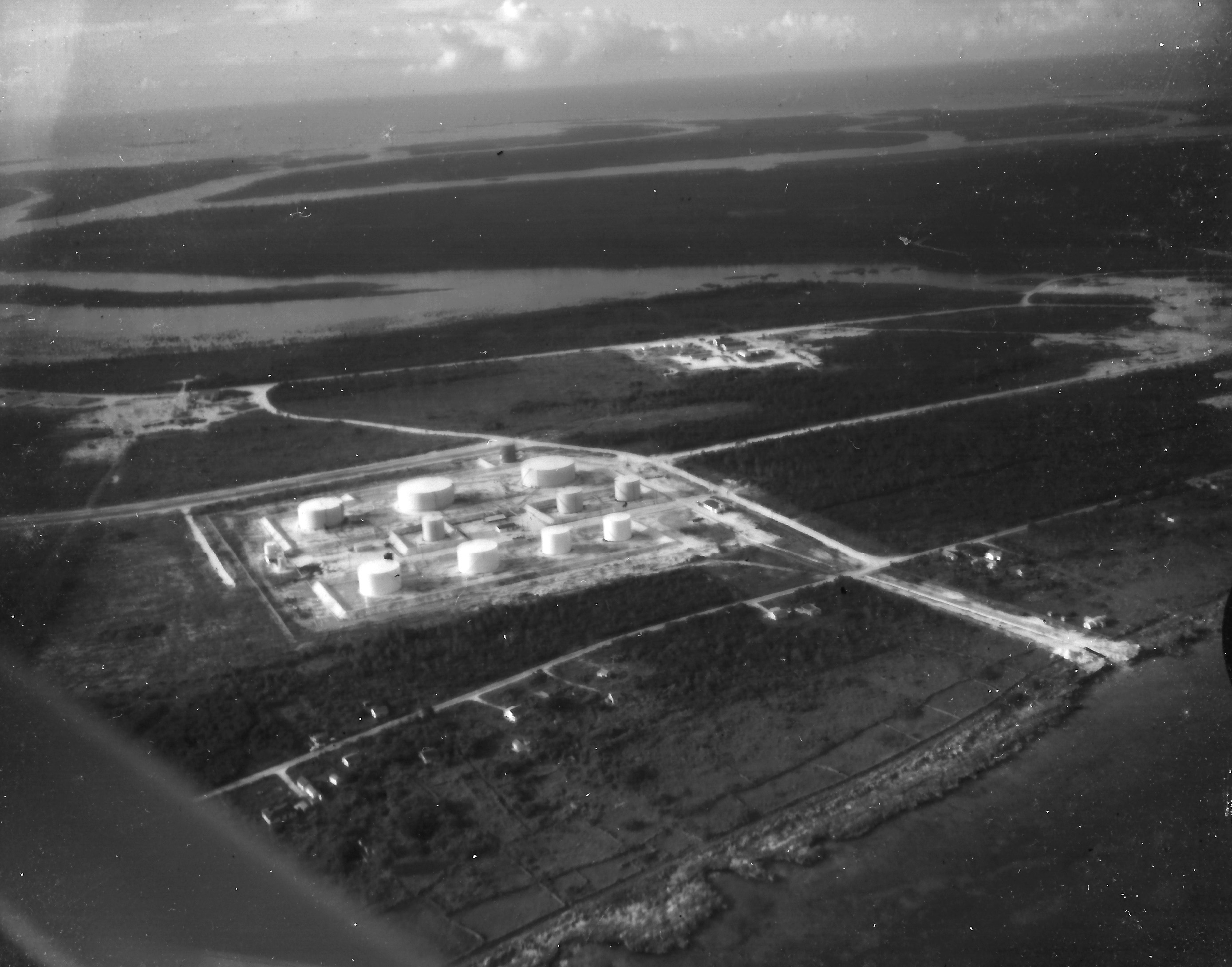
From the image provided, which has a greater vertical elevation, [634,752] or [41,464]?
[41,464]

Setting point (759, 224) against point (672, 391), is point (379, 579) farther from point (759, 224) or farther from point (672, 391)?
point (759, 224)

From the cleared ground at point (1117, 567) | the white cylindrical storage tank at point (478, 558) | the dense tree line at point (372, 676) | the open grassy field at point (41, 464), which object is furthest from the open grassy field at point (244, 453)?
the cleared ground at point (1117, 567)

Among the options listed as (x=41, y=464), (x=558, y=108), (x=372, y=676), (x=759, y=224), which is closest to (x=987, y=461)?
(x=372, y=676)

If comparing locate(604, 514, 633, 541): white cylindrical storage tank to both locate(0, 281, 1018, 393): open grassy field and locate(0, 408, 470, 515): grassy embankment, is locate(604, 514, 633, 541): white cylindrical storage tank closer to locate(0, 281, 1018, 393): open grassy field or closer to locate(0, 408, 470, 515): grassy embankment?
locate(0, 408, 470, 515): grassy embankment

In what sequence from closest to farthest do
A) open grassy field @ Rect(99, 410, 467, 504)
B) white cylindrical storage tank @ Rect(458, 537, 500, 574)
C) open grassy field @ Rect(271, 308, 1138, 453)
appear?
white cylindrical storage tank @ Rect(458, 537, 500, 574)
open grassy field @ Rect(99, 410, 467, 504)
open grassy field @ Rect(271, 308, 1138, 453)

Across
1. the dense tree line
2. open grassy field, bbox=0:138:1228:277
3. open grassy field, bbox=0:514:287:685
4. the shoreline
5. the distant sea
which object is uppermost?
the distant sea

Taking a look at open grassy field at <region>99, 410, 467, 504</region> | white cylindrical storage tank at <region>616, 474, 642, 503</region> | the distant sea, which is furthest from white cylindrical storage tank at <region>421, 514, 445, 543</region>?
the distant sea
